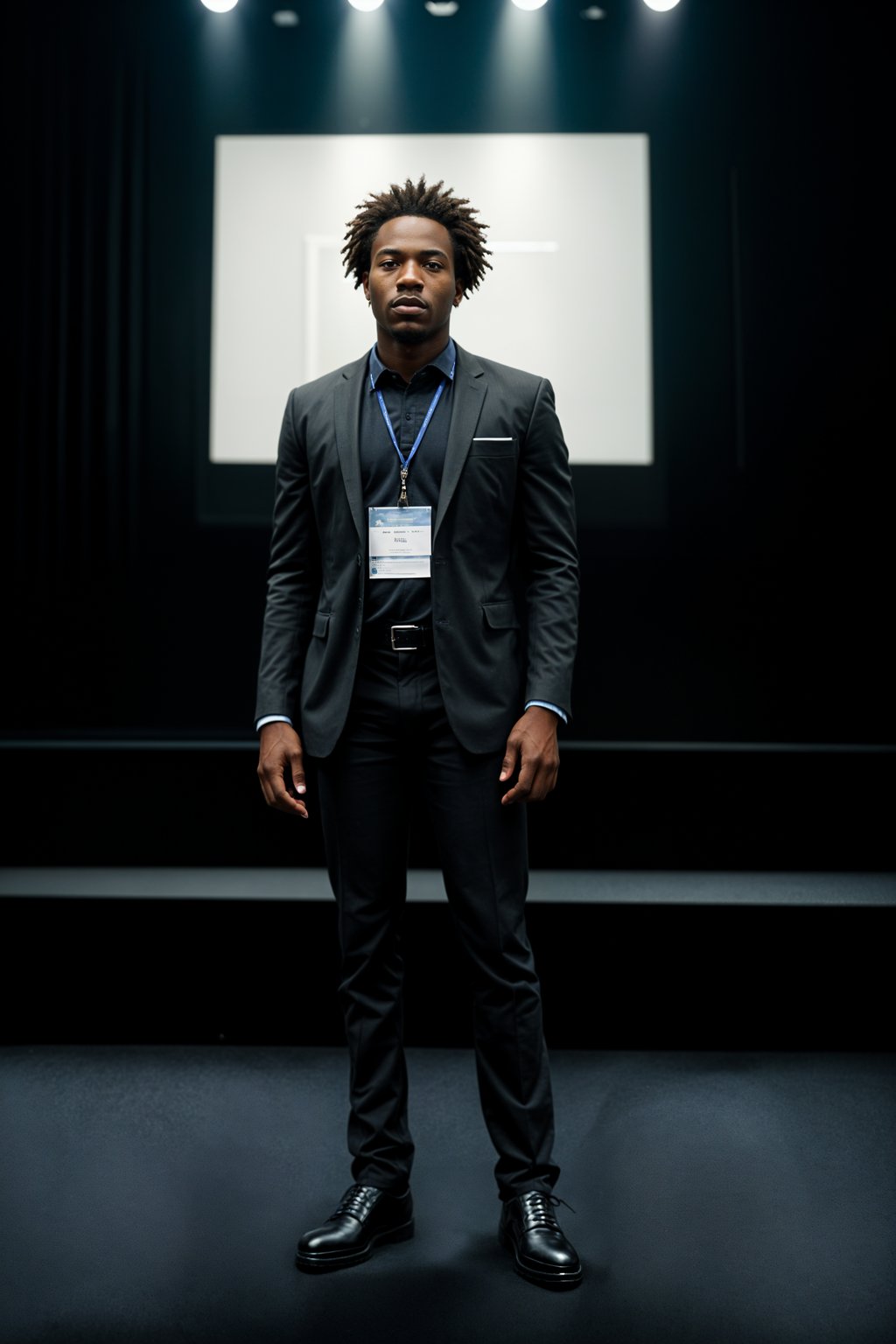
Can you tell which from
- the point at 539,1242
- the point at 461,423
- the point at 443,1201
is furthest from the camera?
the point at 443,1201

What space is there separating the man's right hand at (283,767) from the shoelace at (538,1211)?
69cm

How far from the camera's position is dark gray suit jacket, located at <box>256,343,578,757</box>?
1.55 m

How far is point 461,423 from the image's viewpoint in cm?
158

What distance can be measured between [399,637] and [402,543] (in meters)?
0.15

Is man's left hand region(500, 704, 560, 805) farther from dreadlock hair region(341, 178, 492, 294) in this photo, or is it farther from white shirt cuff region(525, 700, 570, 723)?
dreadlock hair region(341, 178, 492, 294)

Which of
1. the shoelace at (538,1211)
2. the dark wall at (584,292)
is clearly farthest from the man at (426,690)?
the dark wall at (584,292)

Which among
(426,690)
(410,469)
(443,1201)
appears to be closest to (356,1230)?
(443,1201)

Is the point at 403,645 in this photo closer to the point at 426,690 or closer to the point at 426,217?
the point at 426,690

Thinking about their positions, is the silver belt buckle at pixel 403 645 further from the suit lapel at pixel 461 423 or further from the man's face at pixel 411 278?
the man's face at pixel 411 278

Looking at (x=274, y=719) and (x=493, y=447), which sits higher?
(x=493, y=447)

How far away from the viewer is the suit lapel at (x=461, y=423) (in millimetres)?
1550

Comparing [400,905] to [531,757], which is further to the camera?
[400,905]

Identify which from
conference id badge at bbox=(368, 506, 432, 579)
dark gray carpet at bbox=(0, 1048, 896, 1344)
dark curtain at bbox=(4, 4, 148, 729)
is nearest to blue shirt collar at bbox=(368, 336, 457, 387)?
conference id badge at bbox=(368, 506, 432, 579)

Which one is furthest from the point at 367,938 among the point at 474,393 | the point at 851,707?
the point at 851,707
